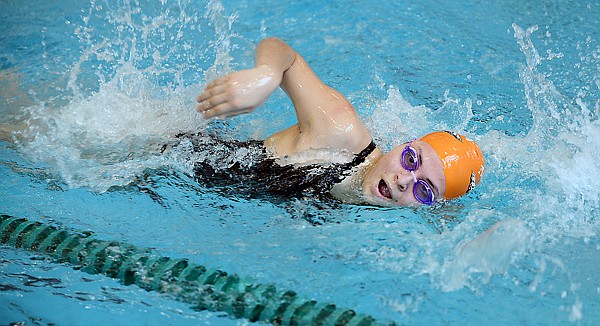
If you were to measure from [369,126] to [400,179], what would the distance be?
0.79 metres

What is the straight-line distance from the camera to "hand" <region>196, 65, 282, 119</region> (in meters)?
2.11

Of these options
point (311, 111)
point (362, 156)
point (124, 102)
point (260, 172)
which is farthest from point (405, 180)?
point (124, 102)

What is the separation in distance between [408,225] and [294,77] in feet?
2.35

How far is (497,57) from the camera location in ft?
13.9

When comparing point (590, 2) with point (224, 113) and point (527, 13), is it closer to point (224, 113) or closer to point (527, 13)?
point (527, 13)

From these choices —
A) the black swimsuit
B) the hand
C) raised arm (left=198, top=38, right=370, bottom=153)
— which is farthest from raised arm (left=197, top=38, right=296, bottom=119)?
the black swimsuit

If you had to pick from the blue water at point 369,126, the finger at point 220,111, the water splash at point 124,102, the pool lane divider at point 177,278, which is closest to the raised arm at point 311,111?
the blue water at point 369,126

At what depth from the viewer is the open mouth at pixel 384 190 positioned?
8.46 feet

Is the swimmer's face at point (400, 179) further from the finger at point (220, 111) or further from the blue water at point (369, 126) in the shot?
the finger at point (220, 111)

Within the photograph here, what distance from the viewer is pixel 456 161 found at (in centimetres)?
262

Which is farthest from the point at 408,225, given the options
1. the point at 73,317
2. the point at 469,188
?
the point at 73,317

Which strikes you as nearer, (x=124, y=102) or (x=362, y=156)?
(x=362, y=156)

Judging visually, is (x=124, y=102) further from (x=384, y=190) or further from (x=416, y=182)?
(x=416, y=182)

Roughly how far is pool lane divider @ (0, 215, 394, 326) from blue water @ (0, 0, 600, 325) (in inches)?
1.8
